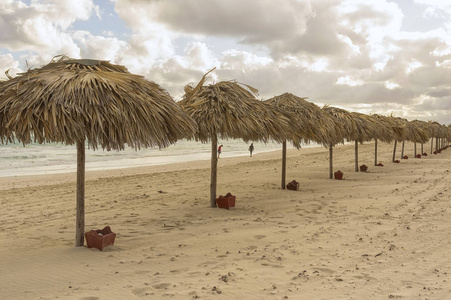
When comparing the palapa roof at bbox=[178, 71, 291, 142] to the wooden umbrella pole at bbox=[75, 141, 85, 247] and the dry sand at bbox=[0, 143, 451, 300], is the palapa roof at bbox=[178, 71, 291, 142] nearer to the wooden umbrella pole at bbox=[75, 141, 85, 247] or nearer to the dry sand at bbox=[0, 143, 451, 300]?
the dry sand at bbox=[0, 143, 451, 300]

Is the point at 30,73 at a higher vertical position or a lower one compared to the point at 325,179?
higher

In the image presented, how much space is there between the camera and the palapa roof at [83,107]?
4344mm

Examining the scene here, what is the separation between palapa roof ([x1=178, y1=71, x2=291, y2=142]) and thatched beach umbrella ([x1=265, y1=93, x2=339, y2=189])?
183 cm

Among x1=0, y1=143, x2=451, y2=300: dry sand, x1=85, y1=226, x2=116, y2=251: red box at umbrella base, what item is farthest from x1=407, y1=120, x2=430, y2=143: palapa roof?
x1=85, y1=226, x2=116, y2=251: red box at umbrella base

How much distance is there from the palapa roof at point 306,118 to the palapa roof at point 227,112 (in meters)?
1.79

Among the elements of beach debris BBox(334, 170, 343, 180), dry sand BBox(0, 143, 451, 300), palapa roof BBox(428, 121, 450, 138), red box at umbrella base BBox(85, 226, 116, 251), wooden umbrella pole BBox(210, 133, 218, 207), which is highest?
palapa roof BBox(428, 121, 450, 138)

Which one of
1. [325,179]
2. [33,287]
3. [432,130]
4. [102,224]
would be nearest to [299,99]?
[325,179]

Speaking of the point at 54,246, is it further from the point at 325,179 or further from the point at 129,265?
the point at 325,179

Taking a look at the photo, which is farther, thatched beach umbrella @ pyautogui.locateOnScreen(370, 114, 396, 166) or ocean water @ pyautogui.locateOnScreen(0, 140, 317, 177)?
ocean water @ pyautogui.locateOnScreen(0, 140, 317, 177)

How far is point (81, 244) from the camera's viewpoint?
5.14 m

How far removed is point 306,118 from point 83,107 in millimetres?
6811

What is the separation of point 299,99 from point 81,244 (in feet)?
23.5

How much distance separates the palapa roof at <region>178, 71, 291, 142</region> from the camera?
7.05 meters

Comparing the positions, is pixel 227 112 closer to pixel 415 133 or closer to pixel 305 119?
pixel 305 119
